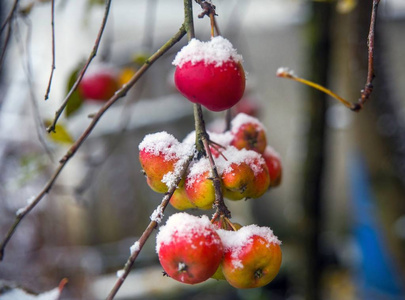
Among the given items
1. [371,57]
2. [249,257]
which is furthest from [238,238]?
[371,57]

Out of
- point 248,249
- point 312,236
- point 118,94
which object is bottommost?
point 312,236

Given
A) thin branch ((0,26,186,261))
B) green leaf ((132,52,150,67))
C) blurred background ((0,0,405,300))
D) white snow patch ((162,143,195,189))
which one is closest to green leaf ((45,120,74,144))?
blurred background ((0,0,405,300))

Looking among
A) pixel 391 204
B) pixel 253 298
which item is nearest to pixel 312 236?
pixel 391 204

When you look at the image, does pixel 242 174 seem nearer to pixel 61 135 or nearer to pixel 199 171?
pixel 199 171

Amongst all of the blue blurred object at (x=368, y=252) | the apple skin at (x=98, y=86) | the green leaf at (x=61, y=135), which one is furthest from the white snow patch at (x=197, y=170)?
the blue blurred object at (x=368, y=252)

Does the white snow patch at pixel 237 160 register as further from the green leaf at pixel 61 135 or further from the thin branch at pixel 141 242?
the green leaf at pixel 61 135

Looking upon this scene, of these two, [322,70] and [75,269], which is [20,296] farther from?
[75,269]
